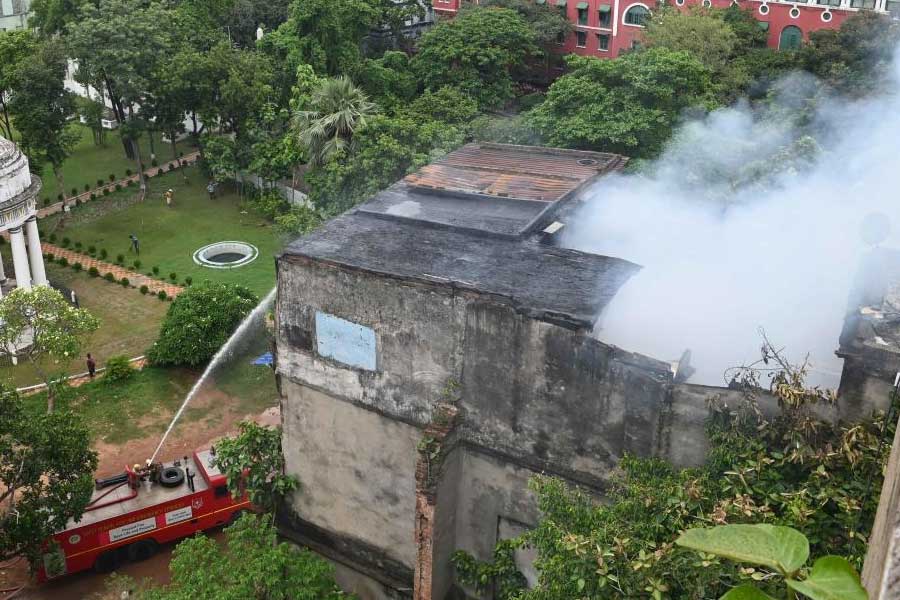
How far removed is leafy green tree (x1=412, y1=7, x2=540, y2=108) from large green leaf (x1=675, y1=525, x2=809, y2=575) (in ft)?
144

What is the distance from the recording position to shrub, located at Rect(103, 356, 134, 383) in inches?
1192

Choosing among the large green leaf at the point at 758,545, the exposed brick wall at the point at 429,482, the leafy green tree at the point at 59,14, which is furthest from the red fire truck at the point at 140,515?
the leafy green tree at the point at 59,14

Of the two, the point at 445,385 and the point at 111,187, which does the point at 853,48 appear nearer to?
the point at 445,385

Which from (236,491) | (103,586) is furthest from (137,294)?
(236,491)

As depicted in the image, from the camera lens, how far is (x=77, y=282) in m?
37.5

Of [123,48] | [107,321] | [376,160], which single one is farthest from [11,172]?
[123,48]

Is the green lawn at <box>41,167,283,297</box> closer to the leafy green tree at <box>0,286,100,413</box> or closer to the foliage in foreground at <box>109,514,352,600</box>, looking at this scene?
the leafy green tree at <box>0,286,100,413</box>

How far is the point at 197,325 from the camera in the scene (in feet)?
101

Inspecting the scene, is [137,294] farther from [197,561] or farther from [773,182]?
[773,182]

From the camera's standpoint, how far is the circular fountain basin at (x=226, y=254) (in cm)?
3947

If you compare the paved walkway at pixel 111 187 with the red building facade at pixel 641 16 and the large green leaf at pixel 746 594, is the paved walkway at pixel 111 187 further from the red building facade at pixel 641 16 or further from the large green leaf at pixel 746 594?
the large green leaf at pixel 746 594

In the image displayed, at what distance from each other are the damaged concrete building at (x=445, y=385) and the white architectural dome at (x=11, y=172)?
17.5 m

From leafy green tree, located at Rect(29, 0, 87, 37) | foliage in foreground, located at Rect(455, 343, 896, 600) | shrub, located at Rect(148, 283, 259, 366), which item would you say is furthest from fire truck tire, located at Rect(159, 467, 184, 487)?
leafy green tree, located at Rect(29, 0, 87, 37)

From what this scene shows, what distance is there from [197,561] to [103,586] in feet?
22.1
